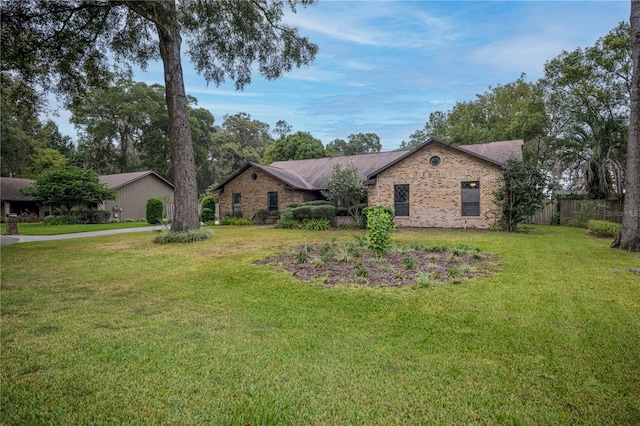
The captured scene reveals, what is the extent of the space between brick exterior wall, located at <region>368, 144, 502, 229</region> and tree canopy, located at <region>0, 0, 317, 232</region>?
25.0ft

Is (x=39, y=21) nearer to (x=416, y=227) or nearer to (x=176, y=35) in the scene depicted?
(x=176, y=35)

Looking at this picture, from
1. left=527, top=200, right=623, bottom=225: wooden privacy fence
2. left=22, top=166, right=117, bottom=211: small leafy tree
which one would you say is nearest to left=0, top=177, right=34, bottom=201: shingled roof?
left=22, top=166, right=117, bottom=211: small leafy tree

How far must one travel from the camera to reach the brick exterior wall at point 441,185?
1627 centimetres

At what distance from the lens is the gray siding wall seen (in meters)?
29.0

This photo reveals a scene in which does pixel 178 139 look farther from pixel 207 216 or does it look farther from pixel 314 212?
pixel 207 216

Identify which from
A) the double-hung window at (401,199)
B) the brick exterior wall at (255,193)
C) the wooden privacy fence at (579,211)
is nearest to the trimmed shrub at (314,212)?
the brick exterior wall at (255,193)

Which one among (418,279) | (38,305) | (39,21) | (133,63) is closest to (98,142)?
(133,63)

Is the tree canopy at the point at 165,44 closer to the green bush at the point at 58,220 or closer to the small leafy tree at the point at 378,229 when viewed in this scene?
the small leafy tree at the point at 378,229

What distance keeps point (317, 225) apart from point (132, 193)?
21.2 metres

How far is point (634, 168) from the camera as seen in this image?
983 centimetres

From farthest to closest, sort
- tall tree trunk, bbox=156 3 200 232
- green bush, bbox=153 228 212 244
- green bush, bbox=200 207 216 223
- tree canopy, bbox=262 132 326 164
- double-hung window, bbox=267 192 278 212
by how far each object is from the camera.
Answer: tree canopy, bbox=262 132 326 164 < green bush, bbox=200 207 216 223 < double-hung window, bbox=267 192 278 212 < tall tree trunk, bbox=156 3 200 232 < green bush, bbox=153 228 212 244

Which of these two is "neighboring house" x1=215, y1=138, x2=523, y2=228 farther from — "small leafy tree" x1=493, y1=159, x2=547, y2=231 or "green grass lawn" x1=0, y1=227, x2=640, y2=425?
"green grass lawn" x1=0, y1=227, x2=640, y2=425

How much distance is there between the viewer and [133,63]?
45.1ft

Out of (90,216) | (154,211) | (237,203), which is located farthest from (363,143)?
(90,216)
